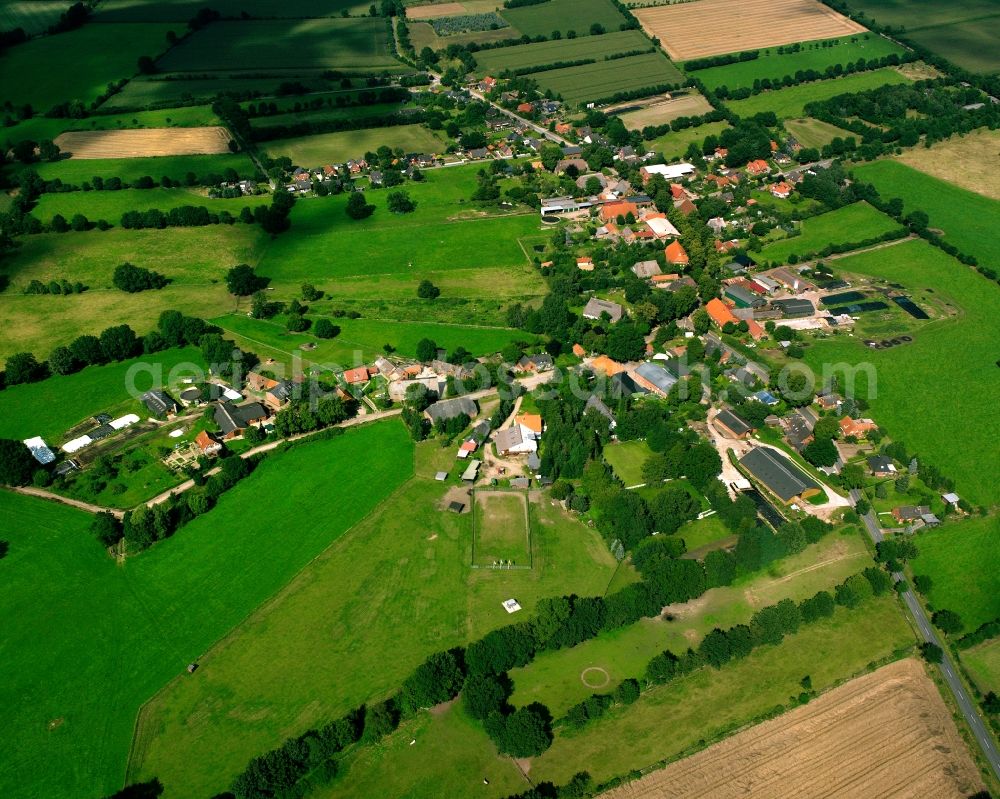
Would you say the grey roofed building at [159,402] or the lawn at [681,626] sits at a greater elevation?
the grey roofed building at [159,402]

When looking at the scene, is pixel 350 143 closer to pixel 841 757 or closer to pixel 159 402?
pixel 159 402

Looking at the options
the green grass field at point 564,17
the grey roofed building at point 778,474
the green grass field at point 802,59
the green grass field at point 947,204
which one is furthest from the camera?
the green grass field at point 564,17

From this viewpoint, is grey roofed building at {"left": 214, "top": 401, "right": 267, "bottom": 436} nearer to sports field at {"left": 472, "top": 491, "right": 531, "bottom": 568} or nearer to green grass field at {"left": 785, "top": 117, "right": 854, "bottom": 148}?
sports field at {"left": 472, "top": 491, "right": 531, "bottom": 568}

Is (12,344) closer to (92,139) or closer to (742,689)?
(92,139)

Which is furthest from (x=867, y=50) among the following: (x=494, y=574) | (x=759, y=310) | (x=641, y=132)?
(x=494, y=574)

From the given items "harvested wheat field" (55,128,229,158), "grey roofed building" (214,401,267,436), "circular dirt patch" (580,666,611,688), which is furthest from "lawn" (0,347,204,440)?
"harvested wheat field" (55,128,229,158)

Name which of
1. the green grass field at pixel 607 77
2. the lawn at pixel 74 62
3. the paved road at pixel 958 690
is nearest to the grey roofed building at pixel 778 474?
the paved road at pixel 958 690

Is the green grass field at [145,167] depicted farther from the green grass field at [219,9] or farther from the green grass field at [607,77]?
the green grass field at [219,9]

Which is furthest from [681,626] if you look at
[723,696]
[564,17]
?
[564,17]
